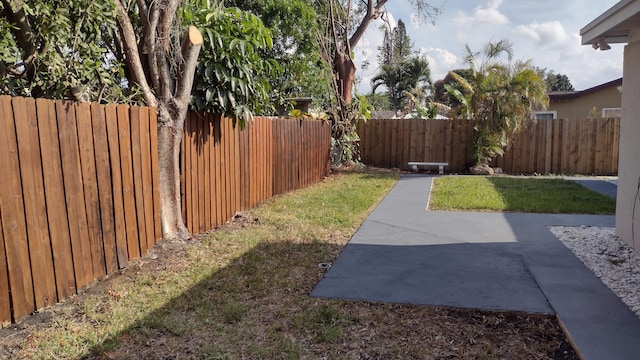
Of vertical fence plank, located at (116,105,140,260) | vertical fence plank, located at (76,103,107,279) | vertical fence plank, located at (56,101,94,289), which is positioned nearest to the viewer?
vertical fence plank, located at (56,101,94,289)

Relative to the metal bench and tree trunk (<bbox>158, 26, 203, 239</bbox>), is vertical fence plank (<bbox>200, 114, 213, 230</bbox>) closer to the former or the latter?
tree trunk (<bbox>158, 26, 203, 239</bbox>)

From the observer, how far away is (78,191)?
4219 mm

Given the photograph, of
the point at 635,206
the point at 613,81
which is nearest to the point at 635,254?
the point at 635,206

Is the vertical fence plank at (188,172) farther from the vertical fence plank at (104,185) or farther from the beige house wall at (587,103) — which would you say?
the beige house wall at (587,103)

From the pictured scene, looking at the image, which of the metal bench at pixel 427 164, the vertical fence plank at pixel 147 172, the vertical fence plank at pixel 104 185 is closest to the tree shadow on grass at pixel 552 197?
the metal bench at pixel 427 164

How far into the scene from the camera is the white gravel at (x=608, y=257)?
448 cm

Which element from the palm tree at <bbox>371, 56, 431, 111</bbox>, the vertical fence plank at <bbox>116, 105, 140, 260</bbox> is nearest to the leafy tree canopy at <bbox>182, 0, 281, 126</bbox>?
the vertical fence plank at <bbox>116, 105, 140, 260</bbox>

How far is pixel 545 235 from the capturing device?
6645mm

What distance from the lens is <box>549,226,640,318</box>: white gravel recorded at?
14.7ft

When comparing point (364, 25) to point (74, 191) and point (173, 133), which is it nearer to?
point (173, 133)

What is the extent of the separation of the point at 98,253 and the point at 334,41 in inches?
507

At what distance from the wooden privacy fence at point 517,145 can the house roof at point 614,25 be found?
29.9 ft

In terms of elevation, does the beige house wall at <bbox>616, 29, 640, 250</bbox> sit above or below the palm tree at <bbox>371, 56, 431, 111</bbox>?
below

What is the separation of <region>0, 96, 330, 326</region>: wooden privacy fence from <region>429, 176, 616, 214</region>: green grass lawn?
4.85 metres
